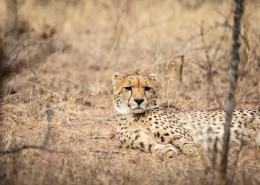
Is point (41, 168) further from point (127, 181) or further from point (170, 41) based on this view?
point (170, 41)

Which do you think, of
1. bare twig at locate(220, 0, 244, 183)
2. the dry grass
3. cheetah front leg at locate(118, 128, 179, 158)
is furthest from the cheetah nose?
bare twig at locate(220, 0, 244, 183)

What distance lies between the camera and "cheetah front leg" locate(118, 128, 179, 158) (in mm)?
5332

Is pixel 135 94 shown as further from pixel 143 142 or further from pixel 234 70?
pixel 234 70

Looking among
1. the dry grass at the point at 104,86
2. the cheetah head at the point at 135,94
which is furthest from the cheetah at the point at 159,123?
the dry grass at the point at 104,86

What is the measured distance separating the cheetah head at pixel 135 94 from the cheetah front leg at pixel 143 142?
20 centimetres

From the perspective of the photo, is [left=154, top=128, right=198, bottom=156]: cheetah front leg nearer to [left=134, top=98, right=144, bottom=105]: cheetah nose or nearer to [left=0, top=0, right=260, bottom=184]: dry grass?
[left=0, top=0, right=260, bottom=184]: dry grass

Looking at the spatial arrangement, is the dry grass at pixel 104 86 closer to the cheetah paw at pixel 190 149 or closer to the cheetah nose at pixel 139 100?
the cheetah paw at pixel 190 149

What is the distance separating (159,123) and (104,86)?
2.41m

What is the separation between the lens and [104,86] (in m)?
8.00

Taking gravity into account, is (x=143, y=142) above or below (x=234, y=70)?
below

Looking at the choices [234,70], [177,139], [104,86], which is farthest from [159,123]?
[104,86]

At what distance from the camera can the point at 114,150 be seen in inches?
216

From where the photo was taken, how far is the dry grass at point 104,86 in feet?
15.1

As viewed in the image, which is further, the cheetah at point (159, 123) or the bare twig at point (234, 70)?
the cheetah at point (159, 123)
